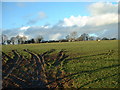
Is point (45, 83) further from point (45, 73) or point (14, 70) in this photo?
point (14, 70)

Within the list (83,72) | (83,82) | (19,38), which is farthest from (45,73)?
(19,38)

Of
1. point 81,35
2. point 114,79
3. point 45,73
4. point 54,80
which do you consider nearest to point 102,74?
point 114,79

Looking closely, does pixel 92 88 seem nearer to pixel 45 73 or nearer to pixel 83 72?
pixel 83 72

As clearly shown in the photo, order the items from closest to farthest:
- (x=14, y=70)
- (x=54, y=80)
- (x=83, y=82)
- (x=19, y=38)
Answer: (x=83, y=82) → (x=54, y=80) → (x=14, y=70) → (x=19, y=38)

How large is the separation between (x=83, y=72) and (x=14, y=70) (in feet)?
27.5

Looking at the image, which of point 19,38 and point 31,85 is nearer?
point 31,85

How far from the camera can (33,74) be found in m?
17.5

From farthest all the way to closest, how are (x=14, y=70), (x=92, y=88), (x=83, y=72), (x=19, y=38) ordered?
(x=19, y=38), (x=14, y=70), (x=83, y=72), (x=92, y=88)

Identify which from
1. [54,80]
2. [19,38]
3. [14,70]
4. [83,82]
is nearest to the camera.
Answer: [83,82]

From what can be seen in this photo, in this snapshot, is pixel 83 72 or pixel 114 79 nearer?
pixel 114 79

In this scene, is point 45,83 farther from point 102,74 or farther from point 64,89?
point 102,74

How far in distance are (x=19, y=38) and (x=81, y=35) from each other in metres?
69.7

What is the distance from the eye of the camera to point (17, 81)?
50.2 feet

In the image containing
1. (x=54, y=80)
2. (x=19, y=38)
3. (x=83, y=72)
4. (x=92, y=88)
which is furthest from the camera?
(x=19, y=38)
